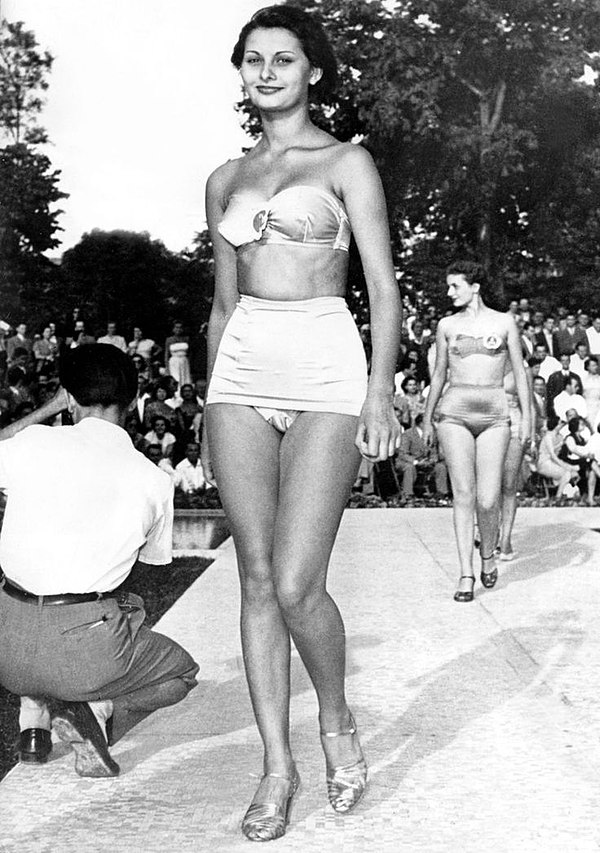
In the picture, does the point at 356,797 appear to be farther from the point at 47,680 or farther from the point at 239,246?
the point at 239,246

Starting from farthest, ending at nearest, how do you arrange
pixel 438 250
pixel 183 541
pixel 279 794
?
pixel 438 250, pixel 183 541, pixel 279 794

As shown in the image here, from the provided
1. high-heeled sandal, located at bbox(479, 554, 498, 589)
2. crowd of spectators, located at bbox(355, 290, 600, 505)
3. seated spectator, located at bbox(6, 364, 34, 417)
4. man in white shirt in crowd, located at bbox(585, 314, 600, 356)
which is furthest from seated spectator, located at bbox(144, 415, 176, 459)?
high-heeled sandal, located at bbox(479, 554, 498, 589)

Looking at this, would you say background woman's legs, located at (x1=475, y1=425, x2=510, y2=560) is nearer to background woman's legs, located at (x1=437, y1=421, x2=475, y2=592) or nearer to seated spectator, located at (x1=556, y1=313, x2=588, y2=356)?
background woman's legs, located at (x1=437, y1=421, x2=475, y2=592)

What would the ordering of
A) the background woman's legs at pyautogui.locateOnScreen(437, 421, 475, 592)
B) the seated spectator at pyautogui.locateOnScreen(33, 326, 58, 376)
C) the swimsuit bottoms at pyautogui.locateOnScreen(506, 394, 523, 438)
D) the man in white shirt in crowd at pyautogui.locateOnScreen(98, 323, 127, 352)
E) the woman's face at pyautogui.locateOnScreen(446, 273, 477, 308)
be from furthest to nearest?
the man in white shirt in crowd at pyautogui.locateOnScreen(98, 323, 127, 352) < the seated spectator at pyautogui.locateOnScreen(33, 326, 58, 376) < the swimsuit bottoms at pyautogui.locateOnScreen(506, 394, 523, 438) < the woman's face at pyautogui.locateOnScreen(446, 273, 477, 308) < the background woman's legs at pyautogui.locateOnScreen(437, 421, 475, 592)

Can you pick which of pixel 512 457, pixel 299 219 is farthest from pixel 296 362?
pixel 512 457

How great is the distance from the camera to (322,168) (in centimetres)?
306

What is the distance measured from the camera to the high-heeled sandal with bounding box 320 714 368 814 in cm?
303

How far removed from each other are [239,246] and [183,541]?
7.05m

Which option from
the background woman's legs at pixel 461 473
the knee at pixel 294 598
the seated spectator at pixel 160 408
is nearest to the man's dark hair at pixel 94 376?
the knee at pixel 294 598

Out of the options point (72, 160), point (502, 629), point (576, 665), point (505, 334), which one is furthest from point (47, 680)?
point (72, 160)

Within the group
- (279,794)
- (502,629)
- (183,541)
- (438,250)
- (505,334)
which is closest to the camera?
(279,794)

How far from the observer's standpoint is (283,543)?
2.98 metres

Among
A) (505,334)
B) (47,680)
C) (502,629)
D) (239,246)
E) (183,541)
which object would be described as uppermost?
(239,246)

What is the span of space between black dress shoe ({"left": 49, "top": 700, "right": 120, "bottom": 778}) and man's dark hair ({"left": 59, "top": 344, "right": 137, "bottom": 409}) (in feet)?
2.35
